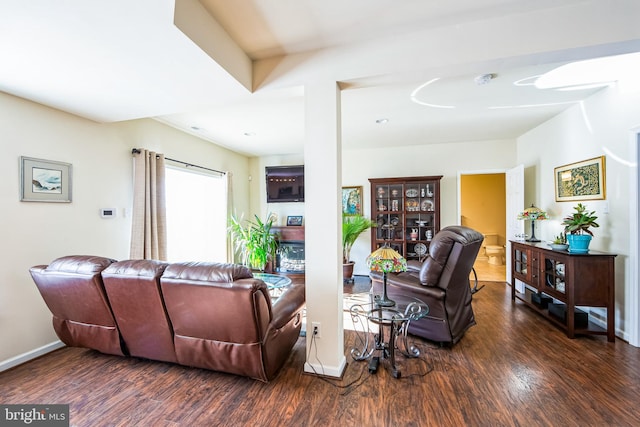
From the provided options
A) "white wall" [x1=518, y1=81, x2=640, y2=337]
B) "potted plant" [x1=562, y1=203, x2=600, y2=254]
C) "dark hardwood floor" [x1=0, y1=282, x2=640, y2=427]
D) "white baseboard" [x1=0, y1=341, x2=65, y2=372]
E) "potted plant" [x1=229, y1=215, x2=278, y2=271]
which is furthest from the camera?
"potted plant" [x1=229, y1=215, x2=278, y2=271]

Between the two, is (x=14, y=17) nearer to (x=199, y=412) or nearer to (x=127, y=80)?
(x=127, y=80)

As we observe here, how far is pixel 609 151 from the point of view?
8.78ft

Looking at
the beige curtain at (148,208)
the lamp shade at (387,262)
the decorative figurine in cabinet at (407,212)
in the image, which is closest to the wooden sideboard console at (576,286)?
the decorative figurine in cabinet at (407,212)

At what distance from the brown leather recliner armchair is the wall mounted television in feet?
11.1

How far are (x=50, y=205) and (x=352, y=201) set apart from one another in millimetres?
Answer: 4263

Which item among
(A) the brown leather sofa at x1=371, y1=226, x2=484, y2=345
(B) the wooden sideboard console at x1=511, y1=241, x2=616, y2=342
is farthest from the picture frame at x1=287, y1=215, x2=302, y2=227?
(B) the wooden sideboard console at x1=511, y1=241, x2=616, y2=342

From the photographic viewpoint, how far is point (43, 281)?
206 centimetres

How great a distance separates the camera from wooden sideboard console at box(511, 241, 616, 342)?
2506mm

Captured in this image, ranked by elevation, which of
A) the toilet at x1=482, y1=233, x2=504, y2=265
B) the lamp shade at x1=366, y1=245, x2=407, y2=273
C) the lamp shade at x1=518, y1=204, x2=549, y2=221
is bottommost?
the toilet at x1=482, y1=233, x2=504, y2=265

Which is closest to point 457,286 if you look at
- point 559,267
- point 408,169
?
point 559,267

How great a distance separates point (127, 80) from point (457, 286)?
3.30 metres

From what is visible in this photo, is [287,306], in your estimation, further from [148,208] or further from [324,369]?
[148,208]

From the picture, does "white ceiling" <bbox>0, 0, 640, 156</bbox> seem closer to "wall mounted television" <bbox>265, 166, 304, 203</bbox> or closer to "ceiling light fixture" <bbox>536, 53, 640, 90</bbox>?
"ceiling light fixture" <bbox>536, 53, 640, 90</bbox>

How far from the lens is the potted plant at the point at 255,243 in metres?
4.75
